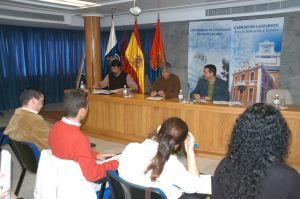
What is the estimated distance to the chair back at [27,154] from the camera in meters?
2.11

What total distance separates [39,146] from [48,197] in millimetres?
742

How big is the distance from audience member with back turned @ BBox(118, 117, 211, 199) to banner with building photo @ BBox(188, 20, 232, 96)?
14.0 feet

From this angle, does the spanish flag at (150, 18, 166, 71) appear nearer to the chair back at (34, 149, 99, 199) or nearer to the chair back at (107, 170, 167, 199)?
the chair back at (34, 149, 99, 199)

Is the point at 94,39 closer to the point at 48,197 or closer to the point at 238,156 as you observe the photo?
the point at 48,197

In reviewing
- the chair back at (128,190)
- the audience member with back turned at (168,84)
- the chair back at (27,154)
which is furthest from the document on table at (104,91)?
the chair back at (128,190)

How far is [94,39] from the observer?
19.1 feet

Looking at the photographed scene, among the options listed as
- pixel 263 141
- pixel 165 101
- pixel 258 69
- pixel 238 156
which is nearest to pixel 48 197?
pixel 238 156

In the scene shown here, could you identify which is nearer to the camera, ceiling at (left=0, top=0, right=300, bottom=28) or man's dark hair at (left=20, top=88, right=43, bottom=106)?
man's dark hair at (left=20, top=88, right=43, bottom=106)

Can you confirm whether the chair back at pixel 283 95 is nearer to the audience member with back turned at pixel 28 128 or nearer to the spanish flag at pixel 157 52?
the spanish flag at pixel 157 52

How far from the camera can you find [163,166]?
4.72 feet

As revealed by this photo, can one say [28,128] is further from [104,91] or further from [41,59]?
[41,59]

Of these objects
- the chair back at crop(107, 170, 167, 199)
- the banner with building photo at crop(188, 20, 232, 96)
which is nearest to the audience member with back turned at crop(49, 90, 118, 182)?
the chair back at crop(107, 170, 167, 199)

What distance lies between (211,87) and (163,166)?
2854 mm

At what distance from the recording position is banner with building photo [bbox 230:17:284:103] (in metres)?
4.79
